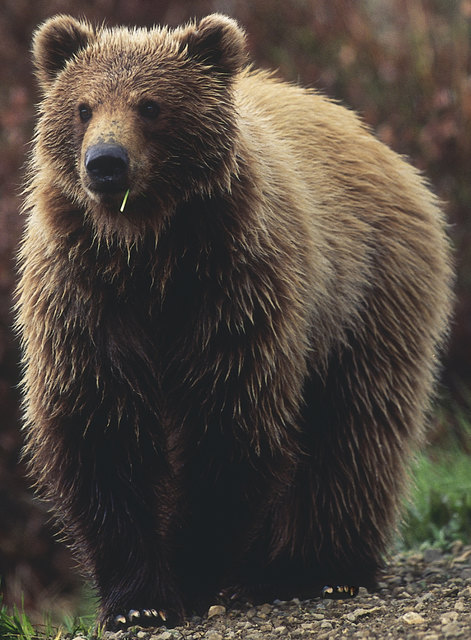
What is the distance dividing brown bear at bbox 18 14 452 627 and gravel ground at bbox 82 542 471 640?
0.46 feet

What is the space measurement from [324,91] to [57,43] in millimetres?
5980

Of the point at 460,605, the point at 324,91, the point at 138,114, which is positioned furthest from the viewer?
the point at 324,91

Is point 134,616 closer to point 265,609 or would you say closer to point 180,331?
point 265,609

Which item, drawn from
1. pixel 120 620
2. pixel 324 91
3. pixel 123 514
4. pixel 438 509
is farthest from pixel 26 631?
pixel 324 91

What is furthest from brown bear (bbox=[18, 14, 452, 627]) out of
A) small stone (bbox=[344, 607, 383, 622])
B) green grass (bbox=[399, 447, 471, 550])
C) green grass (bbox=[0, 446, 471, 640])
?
green grass (bbox=[399, 447, 471, 550])

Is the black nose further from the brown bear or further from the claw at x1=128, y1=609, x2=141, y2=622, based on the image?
the claw at x1=128, y1=609, x2=141, y2=622

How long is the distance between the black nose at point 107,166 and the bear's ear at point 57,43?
785 millimetres

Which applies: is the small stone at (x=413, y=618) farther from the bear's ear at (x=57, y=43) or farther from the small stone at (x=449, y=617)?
the bear's ear at (x=57, y=43)

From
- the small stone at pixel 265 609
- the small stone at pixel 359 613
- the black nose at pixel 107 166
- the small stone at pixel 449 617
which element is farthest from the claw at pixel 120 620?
the black nose at pixel 107 166

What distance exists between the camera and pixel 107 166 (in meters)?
3.96

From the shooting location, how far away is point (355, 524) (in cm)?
506

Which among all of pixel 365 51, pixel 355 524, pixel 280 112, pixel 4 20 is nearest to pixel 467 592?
pixel 355 524

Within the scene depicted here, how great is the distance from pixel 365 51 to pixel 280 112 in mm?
5334

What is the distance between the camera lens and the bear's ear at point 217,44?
14.6 ft
